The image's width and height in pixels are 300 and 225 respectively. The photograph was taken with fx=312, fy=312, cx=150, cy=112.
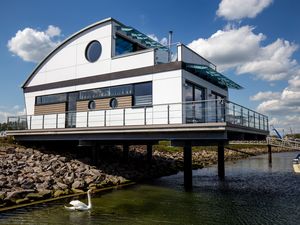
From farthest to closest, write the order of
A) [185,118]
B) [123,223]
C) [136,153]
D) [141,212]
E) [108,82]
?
[136,153], [108,82], [185,118], [141,212], [123,223]

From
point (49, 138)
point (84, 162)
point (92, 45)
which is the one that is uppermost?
point (92, 45)

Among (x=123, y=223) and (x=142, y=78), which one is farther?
(x=142, y=78)

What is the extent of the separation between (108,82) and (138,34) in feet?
14.3

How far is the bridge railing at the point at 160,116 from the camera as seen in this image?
16.8 metres

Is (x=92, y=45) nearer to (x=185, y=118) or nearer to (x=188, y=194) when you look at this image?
(x=185, y=118)

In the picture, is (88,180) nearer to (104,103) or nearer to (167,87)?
(104,103)

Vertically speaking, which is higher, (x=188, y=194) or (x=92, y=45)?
(x=92, y=45)

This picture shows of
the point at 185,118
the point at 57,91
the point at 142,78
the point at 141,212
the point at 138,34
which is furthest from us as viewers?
the point at 57,91

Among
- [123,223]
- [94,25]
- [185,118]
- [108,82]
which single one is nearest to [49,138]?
[108,82]

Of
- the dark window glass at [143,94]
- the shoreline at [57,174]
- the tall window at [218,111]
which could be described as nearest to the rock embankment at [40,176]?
the shoreline at [57,174]

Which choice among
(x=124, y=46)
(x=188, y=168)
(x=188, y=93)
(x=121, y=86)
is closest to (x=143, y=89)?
(x=121, y=86)

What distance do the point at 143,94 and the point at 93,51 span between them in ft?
19.7

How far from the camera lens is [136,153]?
31266 millimetres

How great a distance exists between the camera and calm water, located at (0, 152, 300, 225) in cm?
1231
